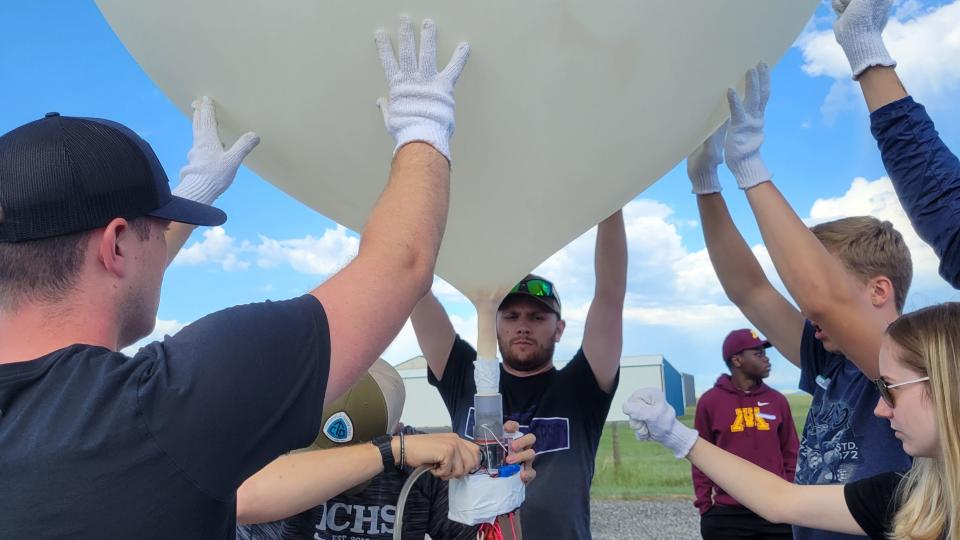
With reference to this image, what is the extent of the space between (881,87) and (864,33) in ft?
0.39

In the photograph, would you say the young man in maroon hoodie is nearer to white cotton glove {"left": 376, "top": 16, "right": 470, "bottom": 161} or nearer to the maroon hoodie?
the maroon hoodie

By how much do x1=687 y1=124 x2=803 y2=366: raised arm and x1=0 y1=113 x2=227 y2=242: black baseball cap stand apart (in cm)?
138

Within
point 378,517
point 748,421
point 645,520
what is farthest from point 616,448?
point 378,517

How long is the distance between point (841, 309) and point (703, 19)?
24.5 inches

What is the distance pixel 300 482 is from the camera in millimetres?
1271

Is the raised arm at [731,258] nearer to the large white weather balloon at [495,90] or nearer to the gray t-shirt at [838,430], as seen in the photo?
the gray t-shirt at [838,430]

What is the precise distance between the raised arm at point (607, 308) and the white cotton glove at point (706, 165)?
23 cm

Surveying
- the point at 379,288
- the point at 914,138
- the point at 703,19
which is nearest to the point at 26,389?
the point at 379,288

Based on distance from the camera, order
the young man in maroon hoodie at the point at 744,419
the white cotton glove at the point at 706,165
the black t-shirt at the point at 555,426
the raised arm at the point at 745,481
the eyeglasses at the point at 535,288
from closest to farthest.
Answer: the raised arm at the point at 745,481 → the white cotton glove at the point at 706,165 → the black t-shirt at the point at 555,426 → the eyeglasses at the point at 535,288 → the young man in maroon hoodie at the point at 744,419

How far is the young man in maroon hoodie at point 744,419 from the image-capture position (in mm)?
3635

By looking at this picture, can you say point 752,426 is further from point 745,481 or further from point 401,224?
point 401,224

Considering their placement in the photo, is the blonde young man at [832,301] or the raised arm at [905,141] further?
the blonde young man at [832,301]

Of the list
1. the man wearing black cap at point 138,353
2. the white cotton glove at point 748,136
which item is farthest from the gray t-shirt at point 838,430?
the man wearing black cap at point 138,353

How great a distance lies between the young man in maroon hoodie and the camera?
363 centimetres
